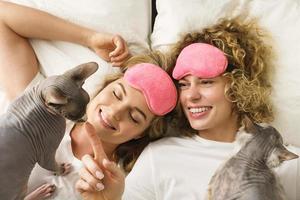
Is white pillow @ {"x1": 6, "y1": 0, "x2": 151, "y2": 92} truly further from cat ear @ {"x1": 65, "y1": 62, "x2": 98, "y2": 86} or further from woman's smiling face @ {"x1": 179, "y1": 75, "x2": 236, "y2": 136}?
cat ear @ {"x1": 65, "y1": 62, "x2": 98, "y2": 86}

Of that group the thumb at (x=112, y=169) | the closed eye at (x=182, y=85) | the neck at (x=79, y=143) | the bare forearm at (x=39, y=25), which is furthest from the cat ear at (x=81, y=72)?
the bare forearm at (x=39, y=25)

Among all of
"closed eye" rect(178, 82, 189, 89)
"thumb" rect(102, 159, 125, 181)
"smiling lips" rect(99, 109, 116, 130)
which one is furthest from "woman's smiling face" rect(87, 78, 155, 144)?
"thumb" rect(102, 159, 125, 181)

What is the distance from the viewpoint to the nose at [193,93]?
1.06 metres

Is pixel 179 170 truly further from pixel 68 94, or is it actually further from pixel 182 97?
pixel 68 94

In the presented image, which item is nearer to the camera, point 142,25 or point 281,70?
point 281,70

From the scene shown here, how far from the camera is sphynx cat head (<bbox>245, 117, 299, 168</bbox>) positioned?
92cm

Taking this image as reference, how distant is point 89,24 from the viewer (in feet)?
4.41

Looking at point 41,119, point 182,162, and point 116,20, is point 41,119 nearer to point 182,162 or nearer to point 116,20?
point 182,162

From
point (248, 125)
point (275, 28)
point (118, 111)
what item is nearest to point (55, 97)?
point (118, 111)

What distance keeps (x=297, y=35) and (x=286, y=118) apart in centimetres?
25

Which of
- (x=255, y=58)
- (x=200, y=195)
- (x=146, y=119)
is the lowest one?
(x=200, y=195)

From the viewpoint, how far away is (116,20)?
136cm

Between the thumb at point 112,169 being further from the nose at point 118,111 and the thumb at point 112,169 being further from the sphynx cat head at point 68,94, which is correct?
the nose at point 118,111

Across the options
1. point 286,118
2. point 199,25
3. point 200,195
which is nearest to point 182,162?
point 200,195
